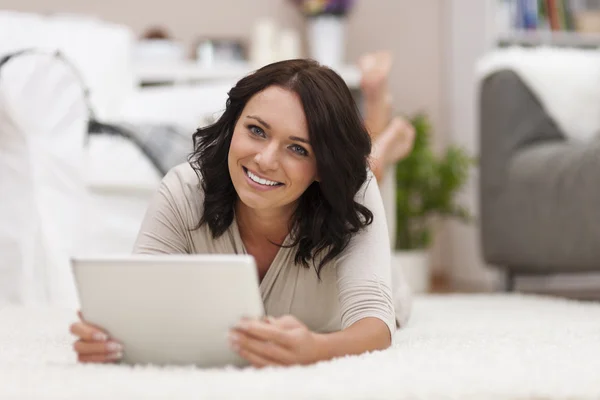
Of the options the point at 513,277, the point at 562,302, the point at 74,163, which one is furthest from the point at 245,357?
the point at 513,277

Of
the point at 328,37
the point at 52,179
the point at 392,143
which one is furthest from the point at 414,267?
the point at 52,179

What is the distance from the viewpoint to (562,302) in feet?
7.97

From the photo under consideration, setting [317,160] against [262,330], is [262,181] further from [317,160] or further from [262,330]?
[262,330]

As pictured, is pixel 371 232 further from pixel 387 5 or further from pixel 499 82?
pixel 387 5

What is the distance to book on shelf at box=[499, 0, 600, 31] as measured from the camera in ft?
12.5

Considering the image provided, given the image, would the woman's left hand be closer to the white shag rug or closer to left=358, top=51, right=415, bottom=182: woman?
the white shag rug

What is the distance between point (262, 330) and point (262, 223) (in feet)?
1.15

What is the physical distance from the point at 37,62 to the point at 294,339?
1.28m

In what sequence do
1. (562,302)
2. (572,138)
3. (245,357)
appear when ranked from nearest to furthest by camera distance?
(245,357) → (562,302) → (572,138)

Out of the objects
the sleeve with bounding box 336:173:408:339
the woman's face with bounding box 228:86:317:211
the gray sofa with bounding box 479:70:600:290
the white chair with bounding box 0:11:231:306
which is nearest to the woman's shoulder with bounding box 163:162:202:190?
the woman's face with bounding box 228:86:317:211

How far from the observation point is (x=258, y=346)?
43.3 inches

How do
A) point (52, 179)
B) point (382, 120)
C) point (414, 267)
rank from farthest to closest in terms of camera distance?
point (414, 267), point (382, 120), point (52, 179)

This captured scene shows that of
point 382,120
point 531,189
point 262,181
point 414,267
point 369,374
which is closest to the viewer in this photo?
point 369,374

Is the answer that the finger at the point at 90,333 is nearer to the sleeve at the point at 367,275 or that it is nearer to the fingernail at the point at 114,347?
the fingernail at the point at 114,347
